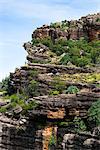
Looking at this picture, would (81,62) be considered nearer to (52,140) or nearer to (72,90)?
(72,90)

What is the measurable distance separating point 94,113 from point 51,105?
473cm

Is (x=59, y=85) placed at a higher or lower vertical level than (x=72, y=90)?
higher

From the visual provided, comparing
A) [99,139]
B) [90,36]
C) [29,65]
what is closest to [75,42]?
[90,36]

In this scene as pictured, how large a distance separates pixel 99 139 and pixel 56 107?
29.8 feet

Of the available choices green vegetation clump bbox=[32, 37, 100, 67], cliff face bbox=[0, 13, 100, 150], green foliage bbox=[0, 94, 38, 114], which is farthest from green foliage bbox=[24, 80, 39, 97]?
green vegetation clump bbox=[32, 37, 100, 67]

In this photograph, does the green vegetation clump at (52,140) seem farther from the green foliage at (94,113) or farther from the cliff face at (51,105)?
the green foliage at (94,113)

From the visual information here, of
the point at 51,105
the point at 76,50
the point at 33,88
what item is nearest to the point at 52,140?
the point at 51,105

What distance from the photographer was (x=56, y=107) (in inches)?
2589

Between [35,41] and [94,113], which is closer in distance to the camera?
[94,113]

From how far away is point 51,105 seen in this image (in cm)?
6581

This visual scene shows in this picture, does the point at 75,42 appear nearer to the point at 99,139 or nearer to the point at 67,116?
the point at 67,116

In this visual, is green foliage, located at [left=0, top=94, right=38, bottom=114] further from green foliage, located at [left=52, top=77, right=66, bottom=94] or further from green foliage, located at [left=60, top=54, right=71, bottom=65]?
green foliage, located at [left=60, top=54, right=71, bottom=65]

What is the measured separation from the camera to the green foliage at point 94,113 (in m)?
62.5

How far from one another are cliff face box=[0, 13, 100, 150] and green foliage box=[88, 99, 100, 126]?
642 millimetres
